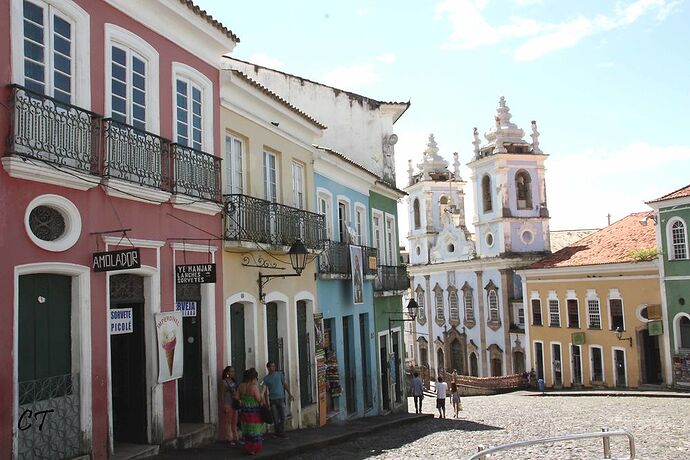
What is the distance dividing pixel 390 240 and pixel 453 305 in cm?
2800

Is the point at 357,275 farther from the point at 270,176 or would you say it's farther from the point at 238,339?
the point at 238,339

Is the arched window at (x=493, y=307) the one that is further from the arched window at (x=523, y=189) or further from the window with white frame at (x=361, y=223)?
the window with white frame at (x=361, y=223)

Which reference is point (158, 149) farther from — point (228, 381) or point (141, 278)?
point (228, 381)

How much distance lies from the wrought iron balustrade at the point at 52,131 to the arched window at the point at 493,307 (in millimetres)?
39801

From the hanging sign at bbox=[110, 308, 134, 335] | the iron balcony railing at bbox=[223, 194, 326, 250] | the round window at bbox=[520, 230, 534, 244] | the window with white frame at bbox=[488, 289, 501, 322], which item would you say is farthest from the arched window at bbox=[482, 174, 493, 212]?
the hanging sign at bbox=[110, 308, 134, 335]

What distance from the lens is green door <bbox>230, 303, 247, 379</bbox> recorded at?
13.1 m

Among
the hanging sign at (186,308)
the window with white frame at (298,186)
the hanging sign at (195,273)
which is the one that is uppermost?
the window with white frame at (298,186)

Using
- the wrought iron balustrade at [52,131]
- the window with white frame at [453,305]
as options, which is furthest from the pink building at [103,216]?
the window with white frame at [453,305]

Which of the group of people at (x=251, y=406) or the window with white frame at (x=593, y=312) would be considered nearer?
the group of people at (x=251, y=406)

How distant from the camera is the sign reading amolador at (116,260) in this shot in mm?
8773

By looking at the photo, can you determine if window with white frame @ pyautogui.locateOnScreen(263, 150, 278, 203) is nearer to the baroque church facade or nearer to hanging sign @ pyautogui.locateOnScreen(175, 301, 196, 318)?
hanging sign @ pyautogui.locateOnScreen(175, 301, 196, 318)

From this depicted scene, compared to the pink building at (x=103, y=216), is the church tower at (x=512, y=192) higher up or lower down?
higher up

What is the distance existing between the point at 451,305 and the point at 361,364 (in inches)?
1263

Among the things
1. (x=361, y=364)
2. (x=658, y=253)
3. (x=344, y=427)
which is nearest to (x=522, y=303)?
(x=658, y=253)
